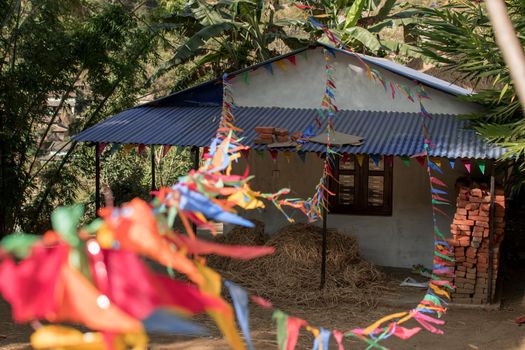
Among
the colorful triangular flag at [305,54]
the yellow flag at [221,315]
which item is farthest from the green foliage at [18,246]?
the colorful triangular flag at [305,54]

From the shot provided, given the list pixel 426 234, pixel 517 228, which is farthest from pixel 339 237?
pixel 517 228

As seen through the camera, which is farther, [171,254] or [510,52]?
[510,52]

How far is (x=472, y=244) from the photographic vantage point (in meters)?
9.92

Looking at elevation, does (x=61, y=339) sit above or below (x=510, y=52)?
below

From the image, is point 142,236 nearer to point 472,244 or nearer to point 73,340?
point 73,340

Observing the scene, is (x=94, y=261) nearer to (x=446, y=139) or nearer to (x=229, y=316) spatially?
(x=229, y=316)

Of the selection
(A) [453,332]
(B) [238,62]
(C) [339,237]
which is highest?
(B) [238,62]

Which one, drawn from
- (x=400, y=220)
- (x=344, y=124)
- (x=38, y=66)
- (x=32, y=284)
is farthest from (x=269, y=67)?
(x=32, y=284)

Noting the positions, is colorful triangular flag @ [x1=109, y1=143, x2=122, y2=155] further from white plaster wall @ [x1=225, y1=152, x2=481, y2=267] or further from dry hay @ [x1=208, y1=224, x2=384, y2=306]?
dry hay @ [x1=208, y1=224, x2=384, y2=306]

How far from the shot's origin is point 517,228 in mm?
12977

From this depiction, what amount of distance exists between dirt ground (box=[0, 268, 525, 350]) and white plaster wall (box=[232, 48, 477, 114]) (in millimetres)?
3125

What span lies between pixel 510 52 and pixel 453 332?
25.4 feet

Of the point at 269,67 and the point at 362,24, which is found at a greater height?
the point at 362,24

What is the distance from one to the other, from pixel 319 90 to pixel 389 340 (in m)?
4.84
